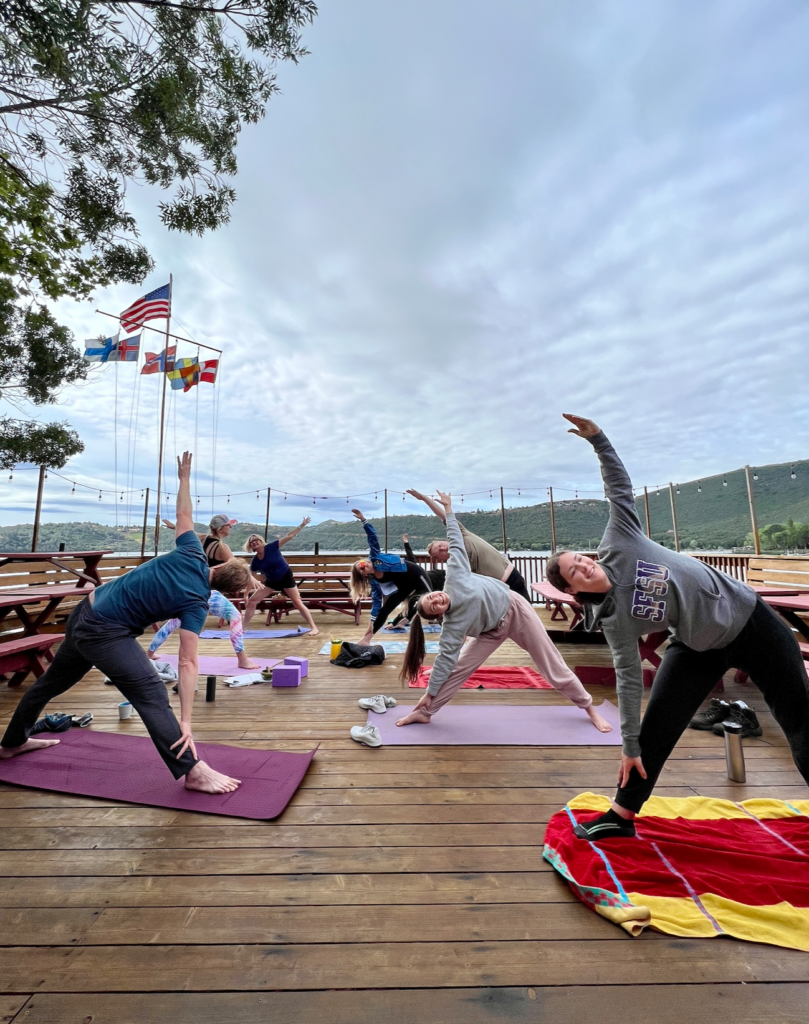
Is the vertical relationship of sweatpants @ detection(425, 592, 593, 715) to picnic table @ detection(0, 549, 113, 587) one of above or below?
below

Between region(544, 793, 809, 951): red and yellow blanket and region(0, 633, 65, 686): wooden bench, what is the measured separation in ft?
12.3

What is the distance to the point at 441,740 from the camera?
290 cm

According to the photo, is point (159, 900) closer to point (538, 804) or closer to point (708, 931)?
point (538, 804)

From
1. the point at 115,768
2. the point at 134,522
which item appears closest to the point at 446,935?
the point at 115,768

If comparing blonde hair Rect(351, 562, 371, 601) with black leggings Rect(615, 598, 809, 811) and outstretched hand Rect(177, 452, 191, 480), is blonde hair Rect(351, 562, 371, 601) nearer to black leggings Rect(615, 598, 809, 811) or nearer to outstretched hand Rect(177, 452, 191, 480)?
outstretched hand Rect(177, 452, 191, 480)

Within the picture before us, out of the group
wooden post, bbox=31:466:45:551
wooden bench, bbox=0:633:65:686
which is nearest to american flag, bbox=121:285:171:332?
wooden post, bbox=31:466:45:551

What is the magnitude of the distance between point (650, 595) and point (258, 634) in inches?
246

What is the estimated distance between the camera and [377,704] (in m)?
3.46

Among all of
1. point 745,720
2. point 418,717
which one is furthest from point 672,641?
point 418,717

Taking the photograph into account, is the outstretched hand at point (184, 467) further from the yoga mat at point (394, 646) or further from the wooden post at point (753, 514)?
the wooden post at point (753, 514)

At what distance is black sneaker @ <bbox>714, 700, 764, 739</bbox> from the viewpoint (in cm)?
292

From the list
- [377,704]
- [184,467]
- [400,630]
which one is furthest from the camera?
[400,630]

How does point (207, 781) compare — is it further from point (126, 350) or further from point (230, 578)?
point (126, 350)

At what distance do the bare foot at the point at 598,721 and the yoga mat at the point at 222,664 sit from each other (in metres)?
2.87
